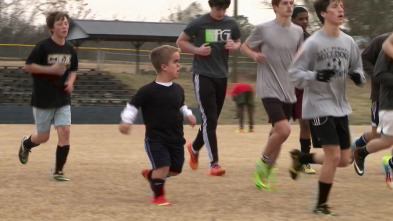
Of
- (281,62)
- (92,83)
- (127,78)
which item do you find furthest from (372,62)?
(127,78)

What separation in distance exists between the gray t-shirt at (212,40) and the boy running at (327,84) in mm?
2174

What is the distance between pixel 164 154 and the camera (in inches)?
243

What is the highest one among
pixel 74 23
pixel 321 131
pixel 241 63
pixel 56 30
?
pixel 56 30

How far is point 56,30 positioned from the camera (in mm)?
7500

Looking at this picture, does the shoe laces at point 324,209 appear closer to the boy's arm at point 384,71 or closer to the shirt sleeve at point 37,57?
the boy's arm at point 384,71

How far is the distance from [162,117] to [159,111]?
0.06 metres

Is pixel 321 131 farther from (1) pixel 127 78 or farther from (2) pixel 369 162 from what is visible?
(1) pixel 127 78

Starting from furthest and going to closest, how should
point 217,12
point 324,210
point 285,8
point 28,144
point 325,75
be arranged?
point 28,144 → point 217,12 → point 285,8 → point 324,210 → point 325,75

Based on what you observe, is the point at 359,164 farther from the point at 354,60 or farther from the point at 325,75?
the point at 325,75

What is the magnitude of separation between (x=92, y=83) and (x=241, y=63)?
Result: 1052 centimetres

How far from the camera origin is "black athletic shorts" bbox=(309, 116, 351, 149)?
18.7 ft

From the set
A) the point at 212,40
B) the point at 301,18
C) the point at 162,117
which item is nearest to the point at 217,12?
the point at 212,40

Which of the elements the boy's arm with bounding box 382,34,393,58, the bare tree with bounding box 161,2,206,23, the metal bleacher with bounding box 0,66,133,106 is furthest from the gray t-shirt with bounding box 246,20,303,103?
the bare tree with bounding box 161,2,206,23

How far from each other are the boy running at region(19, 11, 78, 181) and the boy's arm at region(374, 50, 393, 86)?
3034mm
